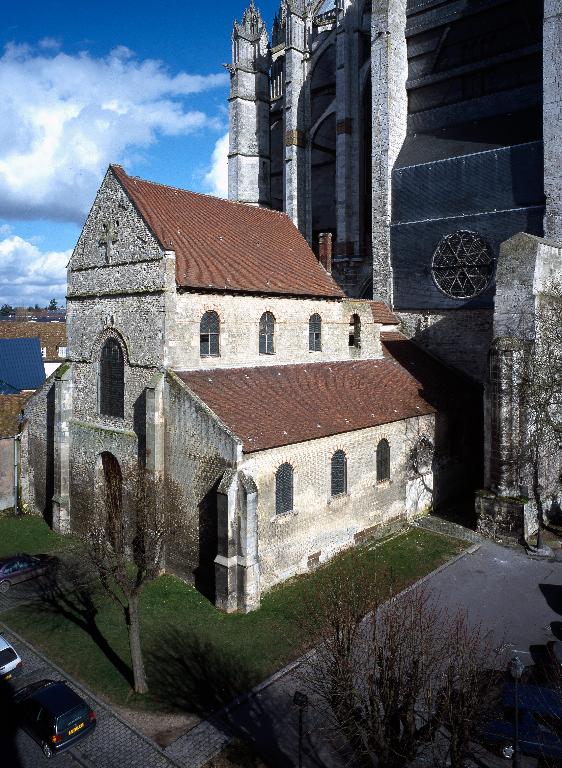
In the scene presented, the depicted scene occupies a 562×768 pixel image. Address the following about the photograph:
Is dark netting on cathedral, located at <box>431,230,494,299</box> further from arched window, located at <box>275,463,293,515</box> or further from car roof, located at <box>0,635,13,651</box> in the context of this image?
Answer: car roof, located at <box>0,635,13,651</box>

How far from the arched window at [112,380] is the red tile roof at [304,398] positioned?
3.17 metres

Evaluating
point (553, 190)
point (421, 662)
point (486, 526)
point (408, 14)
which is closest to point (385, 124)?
Answer: point (408, 14)

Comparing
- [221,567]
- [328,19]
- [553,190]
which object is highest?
[328,19]

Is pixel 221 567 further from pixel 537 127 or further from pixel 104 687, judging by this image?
pixel 537 127

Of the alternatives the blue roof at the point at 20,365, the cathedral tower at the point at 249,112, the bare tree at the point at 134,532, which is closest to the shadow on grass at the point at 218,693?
the bare tree at the point at 134,532

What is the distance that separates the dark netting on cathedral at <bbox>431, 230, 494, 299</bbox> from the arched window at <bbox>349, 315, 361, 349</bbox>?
5.94 m

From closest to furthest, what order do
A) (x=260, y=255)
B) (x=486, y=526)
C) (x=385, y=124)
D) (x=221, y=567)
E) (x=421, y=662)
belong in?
(x=421, y=662)
(x=221, y=567)
(x=486, y=526)
(x=260, y=255)
(x=385, y=124)

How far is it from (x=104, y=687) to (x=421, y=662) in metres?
8.01

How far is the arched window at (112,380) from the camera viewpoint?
2116 cm

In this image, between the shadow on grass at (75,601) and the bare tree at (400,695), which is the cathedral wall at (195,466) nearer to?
the shadow on grass at (75,601)

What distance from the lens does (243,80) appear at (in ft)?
130

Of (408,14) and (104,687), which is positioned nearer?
(104,687)

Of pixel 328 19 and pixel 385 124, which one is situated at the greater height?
pixel 328 19

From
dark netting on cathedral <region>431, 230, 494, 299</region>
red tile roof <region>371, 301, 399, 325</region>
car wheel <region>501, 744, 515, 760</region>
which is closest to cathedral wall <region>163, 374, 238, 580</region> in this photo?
car wheel <region>501, 744, 515, 760</region>
